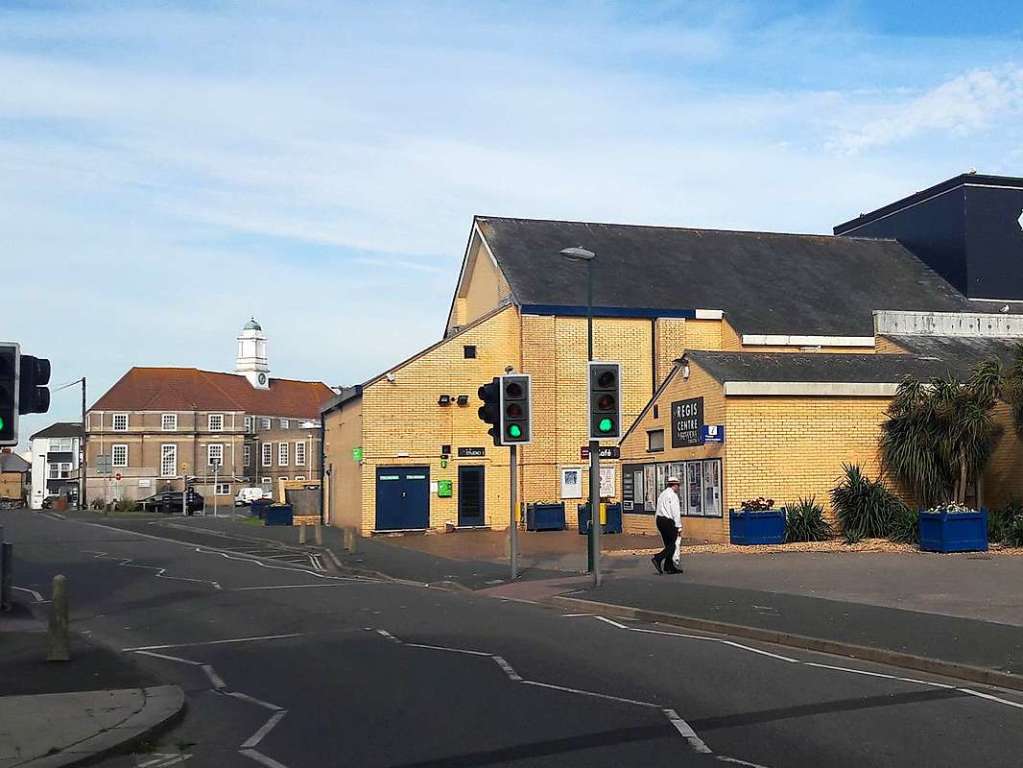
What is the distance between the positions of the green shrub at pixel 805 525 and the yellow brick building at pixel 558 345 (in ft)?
21.8

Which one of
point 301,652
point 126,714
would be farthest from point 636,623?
point 126,714

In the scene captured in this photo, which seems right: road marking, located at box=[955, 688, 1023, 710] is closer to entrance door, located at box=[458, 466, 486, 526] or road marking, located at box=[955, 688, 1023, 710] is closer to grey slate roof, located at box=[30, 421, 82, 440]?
entrance door, located at box=[458, 466, 486, 526]

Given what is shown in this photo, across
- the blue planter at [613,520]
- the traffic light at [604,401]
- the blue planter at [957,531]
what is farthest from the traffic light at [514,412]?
the blue planter at [613,520]

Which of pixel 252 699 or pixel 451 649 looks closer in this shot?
pixel 252 699

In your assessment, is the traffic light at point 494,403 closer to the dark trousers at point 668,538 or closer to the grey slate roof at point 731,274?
the dark trousers at point 668,538

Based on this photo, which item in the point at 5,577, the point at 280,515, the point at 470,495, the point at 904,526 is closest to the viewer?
the point at 5,577

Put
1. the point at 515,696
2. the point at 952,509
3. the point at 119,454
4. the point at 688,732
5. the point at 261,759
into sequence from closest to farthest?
the point at 261,759 < the point at 688,732 < the point at 515,696 < the point at 952,509 < the point at 119,454

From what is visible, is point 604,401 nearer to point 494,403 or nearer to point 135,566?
point 494,403

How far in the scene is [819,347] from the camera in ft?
135

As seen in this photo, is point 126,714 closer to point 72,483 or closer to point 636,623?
point 636,623

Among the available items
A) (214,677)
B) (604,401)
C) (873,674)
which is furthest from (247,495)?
(873,674)

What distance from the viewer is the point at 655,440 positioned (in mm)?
33406

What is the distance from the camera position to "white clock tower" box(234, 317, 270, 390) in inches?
4572

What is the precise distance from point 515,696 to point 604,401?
9.85 meters
